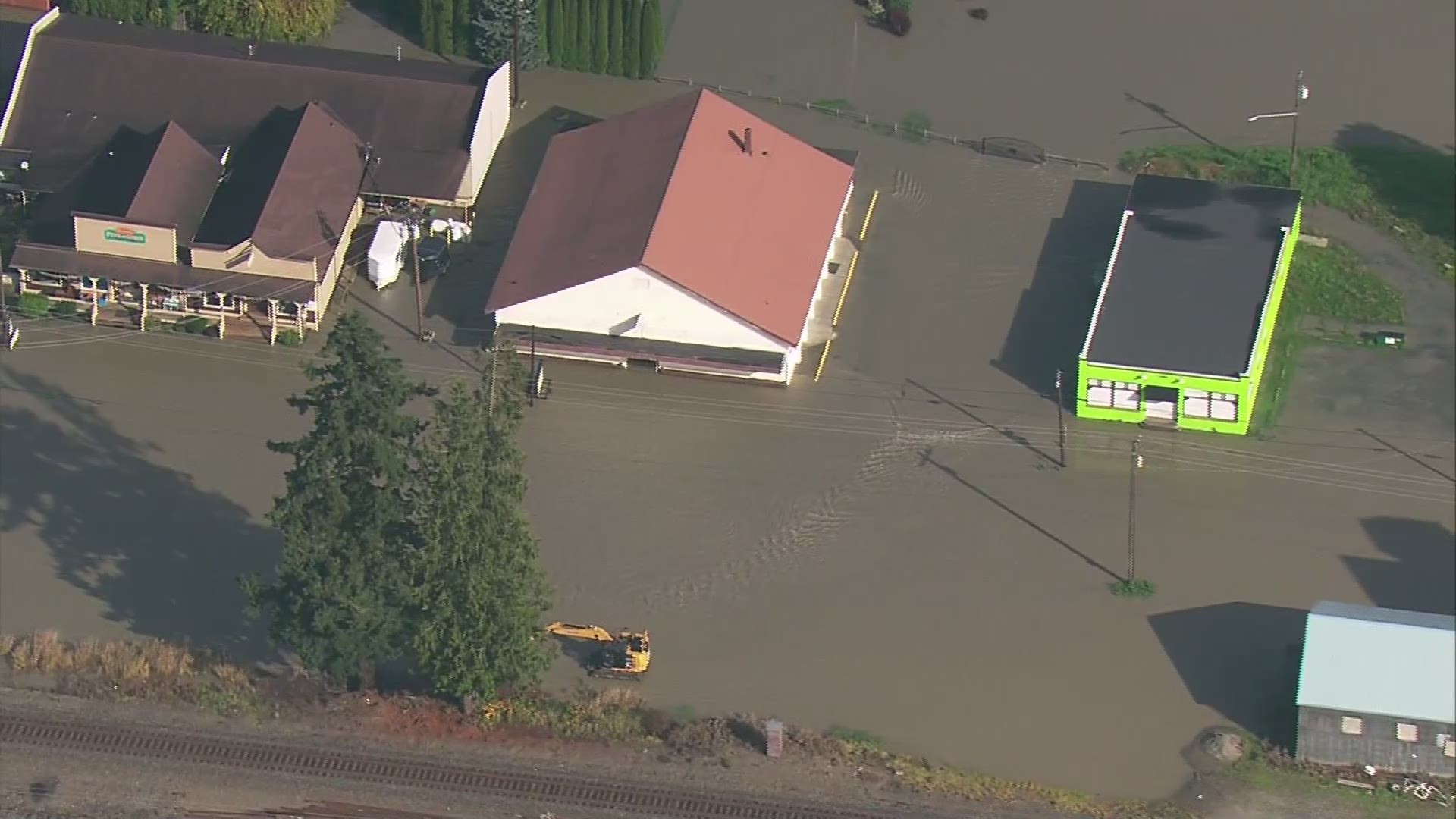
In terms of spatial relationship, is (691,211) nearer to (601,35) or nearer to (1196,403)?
(601,35)

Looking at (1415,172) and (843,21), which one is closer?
(1415,172)

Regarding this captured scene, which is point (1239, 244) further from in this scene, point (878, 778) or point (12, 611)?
point (12, 611)

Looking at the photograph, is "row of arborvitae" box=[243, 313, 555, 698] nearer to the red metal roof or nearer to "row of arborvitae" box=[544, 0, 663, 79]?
the red metal roof

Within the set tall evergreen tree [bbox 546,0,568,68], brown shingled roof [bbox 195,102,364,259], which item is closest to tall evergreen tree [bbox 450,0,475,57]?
tall evergreen tree [bbox 546,0,568,68]

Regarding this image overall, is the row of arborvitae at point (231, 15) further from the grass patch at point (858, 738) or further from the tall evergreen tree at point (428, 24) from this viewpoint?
the grass patch at point (858, 738)

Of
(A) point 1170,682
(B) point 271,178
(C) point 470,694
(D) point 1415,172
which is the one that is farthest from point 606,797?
(D) point 1415,172

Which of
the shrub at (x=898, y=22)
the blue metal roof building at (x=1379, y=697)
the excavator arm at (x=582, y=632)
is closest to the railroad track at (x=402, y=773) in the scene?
the excavator arm at (x=582, y=632)

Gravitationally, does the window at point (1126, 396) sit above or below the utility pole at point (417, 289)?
below
